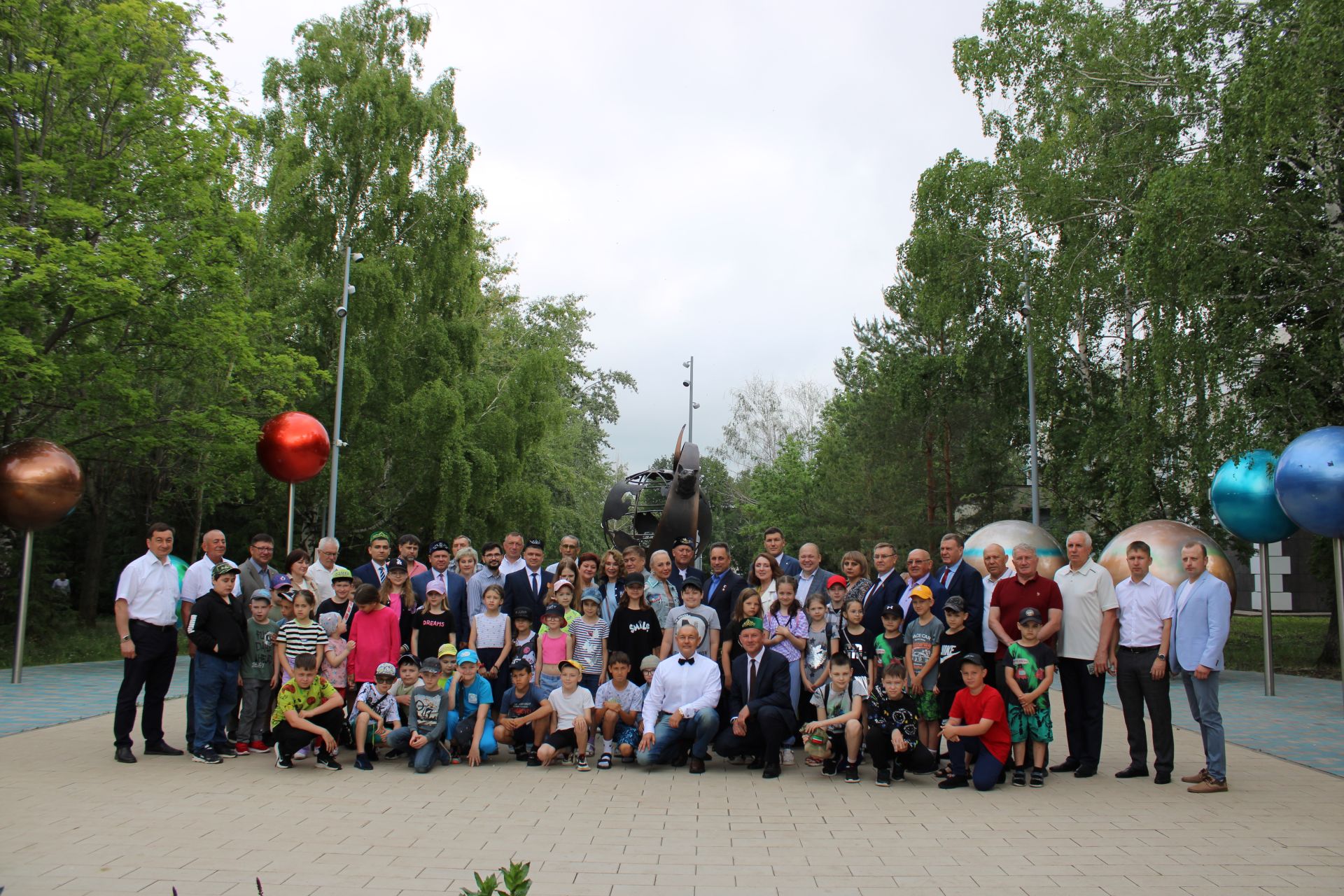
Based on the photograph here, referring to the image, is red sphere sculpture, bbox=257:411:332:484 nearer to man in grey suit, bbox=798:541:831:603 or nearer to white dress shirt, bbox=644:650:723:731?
white dress shirt, bbox=644:650:723:731

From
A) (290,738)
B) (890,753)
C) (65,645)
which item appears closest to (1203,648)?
(890,753)

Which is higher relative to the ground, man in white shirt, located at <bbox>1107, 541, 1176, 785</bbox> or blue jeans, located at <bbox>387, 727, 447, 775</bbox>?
man in white shirt, located at <bbox>1107, 541, 1176, 785</bbox>

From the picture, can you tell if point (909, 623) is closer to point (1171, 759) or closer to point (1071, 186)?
point (1171, 759)

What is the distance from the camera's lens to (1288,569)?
3716 centimetres

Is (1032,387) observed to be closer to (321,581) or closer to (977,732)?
(977,732)

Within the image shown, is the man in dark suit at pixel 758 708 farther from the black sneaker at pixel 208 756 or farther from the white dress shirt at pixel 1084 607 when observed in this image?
the black sneaker at pixel 208 756

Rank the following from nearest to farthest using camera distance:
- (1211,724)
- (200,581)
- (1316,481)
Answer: (1211,724), (200,581), (1316,481)

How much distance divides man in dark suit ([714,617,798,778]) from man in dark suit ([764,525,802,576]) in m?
1.34

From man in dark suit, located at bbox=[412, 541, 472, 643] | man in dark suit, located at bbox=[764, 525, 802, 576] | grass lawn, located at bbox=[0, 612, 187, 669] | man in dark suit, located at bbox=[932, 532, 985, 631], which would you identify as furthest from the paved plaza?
grass lawn, located at bbox=[0, 612, 187, 669]

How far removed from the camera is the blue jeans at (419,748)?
8.61 m

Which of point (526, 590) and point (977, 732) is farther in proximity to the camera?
point (526, 590)

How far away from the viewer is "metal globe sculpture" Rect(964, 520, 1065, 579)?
15156mm

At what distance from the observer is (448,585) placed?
1023 cm

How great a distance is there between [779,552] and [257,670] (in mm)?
5190
